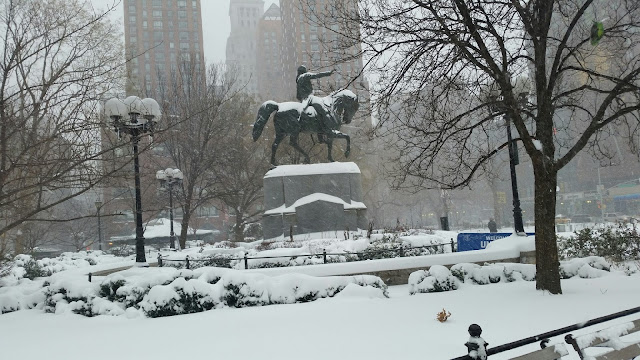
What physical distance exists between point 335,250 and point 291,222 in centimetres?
502

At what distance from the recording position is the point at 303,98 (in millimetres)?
21625

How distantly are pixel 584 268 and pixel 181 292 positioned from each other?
888 centimetres

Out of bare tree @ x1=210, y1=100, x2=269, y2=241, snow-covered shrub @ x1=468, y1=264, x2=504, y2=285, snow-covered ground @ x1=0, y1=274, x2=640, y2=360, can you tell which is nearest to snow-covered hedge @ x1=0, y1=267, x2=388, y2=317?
snow-covered ground @ x1=0, y1=274, x2=640, y2=360

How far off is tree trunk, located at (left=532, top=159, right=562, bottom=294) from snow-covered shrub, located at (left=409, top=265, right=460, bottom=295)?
5.93 feet

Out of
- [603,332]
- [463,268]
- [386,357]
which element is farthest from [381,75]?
[603,332]

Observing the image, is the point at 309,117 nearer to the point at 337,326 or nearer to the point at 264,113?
the point at 264,113

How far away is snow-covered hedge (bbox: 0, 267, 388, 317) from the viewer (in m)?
9.19

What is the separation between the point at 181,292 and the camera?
9.26 meters

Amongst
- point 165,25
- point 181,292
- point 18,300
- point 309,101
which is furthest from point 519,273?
point 165,25

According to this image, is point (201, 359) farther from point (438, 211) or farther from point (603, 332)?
point (438, 211)

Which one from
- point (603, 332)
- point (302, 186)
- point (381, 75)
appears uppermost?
point (381, 75)

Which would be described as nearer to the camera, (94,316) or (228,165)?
(94,316)

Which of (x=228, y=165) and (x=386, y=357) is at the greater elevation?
(x=228, y=165)

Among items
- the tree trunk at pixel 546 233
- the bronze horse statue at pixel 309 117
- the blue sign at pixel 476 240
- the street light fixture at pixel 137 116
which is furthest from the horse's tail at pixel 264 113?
the tree trunk at pixel 546 233
